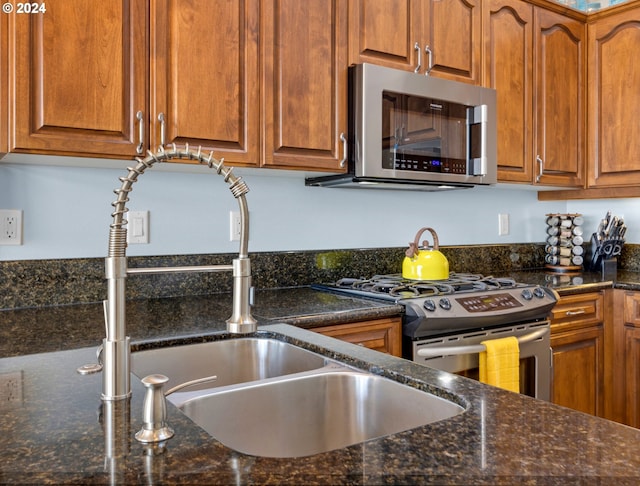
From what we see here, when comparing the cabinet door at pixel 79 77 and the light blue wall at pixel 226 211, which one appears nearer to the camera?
the cabinet door at pixel 79 77

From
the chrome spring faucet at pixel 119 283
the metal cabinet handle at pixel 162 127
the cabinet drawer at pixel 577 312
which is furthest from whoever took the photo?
the cabinet drawer at pixel 577 312

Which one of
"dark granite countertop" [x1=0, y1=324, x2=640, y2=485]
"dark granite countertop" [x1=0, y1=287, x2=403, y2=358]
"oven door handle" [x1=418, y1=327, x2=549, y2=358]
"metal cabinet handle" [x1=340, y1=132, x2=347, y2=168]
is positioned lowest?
"oven door handle" [x1=418, y1=327, x2=549, y2=358]

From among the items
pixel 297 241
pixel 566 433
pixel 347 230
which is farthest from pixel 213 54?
pixel 566 433

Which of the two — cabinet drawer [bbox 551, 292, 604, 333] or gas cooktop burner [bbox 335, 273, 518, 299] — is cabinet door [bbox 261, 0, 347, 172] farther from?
cabinet drawer [bbox 551, 292, 604, 333]

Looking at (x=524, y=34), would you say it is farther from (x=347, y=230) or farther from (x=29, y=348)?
(x=29, y=348)

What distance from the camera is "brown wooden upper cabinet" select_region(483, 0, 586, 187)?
2.49 meters

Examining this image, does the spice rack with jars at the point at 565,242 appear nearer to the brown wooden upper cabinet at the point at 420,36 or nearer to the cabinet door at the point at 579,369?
the cabinet door at the point at 579,369

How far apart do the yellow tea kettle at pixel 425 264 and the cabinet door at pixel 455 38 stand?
0.71m

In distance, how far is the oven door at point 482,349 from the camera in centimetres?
179

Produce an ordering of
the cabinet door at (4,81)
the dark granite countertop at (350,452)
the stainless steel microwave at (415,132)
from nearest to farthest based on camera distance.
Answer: the dark granite countertop at (350,452) < the cabinet door at (4,81) < the stainless steel microwave at (415,132)

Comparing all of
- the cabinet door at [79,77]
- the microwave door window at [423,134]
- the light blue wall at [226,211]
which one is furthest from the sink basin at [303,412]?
the microwave door window at [423,134]

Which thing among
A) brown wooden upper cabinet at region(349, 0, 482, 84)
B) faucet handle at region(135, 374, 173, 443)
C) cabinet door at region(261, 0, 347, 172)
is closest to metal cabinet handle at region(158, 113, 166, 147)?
cabinet door at region(261, 0, 347, 172)

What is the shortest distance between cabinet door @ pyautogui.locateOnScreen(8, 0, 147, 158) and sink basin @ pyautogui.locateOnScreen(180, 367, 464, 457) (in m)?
0.93

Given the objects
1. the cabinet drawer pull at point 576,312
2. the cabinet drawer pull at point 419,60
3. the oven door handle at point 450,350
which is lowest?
the oven door handle at point 450,350
